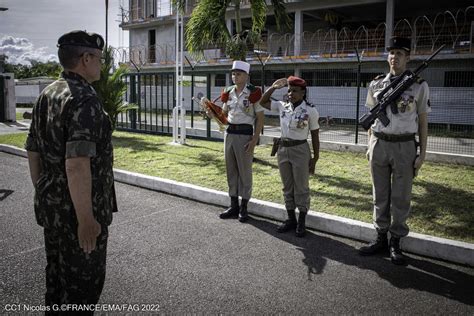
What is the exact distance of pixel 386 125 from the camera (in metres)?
4.21

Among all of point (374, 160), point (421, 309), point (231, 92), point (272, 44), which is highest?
point (272, 44)

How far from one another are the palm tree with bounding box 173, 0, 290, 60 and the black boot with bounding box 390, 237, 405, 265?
6846 mm

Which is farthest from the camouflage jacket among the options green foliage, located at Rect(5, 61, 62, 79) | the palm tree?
green foliage, located at Rect(5, 61, 62, 79)

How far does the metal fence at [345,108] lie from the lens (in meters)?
12.9

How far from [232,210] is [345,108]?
13.1 meters

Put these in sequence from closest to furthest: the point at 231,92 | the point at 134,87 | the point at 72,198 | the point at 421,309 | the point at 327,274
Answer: the point at 72,198 < the point at 421,309 < the point at 327,274 < the point at 231,92 < the point at 134,87

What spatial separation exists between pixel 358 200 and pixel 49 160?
4.49 metres

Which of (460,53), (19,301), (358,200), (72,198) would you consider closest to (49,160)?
(72,198)

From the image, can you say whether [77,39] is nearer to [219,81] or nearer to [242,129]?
[242,129]

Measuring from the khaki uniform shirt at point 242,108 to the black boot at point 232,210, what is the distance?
1033mm

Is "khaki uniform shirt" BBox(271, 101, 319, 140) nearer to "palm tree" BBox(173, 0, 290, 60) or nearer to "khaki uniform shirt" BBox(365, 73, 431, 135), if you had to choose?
"khaki uniform shirt" BBox(365, 73, 431, 135)

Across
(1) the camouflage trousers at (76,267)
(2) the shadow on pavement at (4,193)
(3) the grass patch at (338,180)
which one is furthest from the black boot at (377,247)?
(2) the shadow on pavement at (4,193)

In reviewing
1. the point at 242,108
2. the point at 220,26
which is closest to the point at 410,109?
the point at 242,108

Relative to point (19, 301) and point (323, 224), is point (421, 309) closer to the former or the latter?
point (323, 224)
